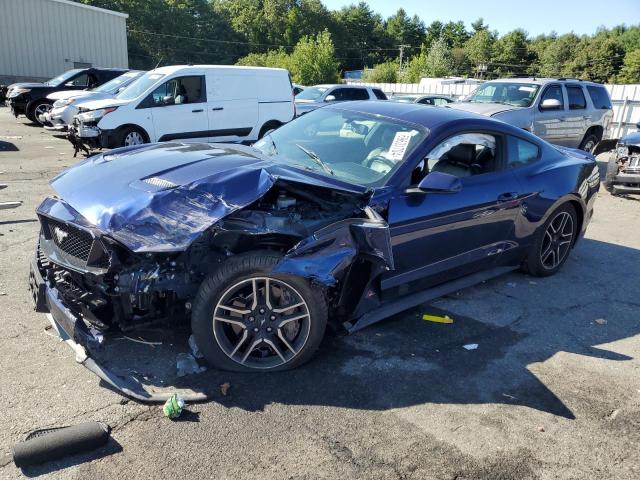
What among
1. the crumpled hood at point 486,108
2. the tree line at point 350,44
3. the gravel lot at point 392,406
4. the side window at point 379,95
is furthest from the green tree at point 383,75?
the gravel lot at point 392,406

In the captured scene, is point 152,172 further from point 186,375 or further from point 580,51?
point 580,51

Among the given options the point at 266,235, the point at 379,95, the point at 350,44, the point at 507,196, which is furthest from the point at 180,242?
the point at 350,44

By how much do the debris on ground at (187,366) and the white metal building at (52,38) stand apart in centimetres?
3329

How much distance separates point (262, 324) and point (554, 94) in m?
10.4

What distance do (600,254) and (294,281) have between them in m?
4.84

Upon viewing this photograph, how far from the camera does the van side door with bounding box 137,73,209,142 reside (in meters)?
10.5

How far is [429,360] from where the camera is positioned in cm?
360

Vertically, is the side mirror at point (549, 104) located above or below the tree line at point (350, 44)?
below

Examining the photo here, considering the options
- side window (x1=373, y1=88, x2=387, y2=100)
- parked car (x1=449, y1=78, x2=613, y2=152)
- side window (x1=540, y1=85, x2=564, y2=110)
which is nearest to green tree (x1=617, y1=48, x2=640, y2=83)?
side window (x1=373, y1=88, x2=387, y2=100)

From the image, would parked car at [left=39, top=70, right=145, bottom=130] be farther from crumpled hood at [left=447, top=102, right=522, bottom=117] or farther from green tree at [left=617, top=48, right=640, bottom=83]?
green tree at [left=617, top=48, right=640, bottom=83]

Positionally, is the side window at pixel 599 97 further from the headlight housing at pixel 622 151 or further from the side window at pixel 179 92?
the side window at pixel 179 92

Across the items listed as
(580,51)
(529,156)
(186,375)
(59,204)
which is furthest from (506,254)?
(580,51)

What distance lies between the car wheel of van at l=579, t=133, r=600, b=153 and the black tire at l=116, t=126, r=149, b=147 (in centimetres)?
993

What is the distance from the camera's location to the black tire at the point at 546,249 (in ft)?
16.7
